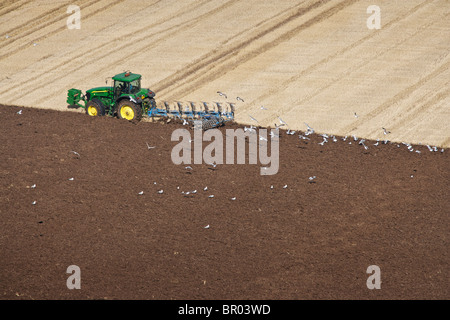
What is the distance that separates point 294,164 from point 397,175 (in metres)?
3.17

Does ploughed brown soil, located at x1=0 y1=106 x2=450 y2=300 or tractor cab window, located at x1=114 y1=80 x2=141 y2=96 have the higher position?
tractor cab window, located at x1=114 y1=80 x2=141 y2=96

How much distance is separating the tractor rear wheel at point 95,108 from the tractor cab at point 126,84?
2.37 ft

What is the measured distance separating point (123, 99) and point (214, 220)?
305 inches

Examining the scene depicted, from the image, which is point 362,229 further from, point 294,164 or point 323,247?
point 294,164

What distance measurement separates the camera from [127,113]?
2283 cm

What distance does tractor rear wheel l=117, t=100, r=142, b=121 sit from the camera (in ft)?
73.9

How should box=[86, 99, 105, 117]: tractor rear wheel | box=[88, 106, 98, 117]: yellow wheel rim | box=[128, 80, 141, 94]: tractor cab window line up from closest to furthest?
box=[128, 80, 141, 94]: tractor cab window → box=[86, 99, 105, 117]: tractor rear wheel → box=[88, 106, 98, 117]: yellow wheel rim

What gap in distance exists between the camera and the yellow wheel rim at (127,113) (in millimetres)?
22719
